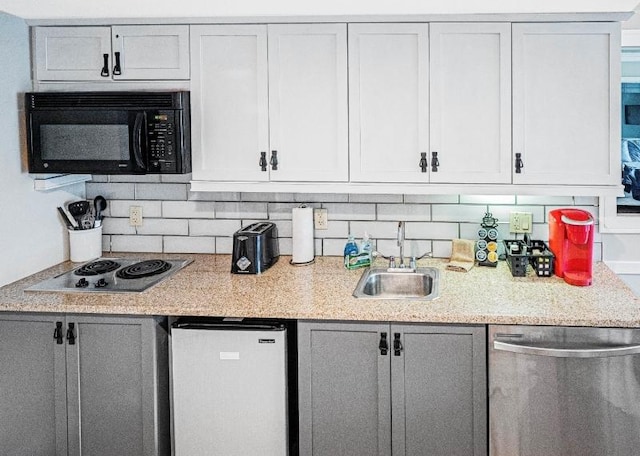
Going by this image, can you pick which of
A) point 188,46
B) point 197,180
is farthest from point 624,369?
point 188,46

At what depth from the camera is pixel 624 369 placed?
263 cm

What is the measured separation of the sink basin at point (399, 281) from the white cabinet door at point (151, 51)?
4.08 feet

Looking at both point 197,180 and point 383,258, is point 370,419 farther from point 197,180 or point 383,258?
point 197,180

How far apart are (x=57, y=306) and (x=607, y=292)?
218cm

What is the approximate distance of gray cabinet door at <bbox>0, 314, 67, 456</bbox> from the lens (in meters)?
2.89

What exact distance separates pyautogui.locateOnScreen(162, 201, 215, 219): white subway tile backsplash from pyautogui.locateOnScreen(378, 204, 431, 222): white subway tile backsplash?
0.86 m

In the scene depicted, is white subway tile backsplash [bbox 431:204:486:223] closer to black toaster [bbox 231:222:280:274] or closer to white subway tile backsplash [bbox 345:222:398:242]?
white subway tile backsplash [bbox 345:222:398:242]

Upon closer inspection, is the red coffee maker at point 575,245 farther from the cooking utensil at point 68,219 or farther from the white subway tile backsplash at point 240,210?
the cooking utensil at point 68,219

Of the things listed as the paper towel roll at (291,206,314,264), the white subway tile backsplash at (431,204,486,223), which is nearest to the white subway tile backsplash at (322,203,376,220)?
the paper towel roll at (291,206,314,264)

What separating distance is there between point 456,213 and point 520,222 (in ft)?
0.99

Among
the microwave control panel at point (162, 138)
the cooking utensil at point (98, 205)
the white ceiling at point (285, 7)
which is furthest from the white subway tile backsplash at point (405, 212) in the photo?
the cooking utensil at point (98, 205)

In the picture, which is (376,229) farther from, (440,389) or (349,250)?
(440,389)

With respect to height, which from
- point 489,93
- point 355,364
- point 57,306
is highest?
point 489,93

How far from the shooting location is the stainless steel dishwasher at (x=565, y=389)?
2631 millimetres
